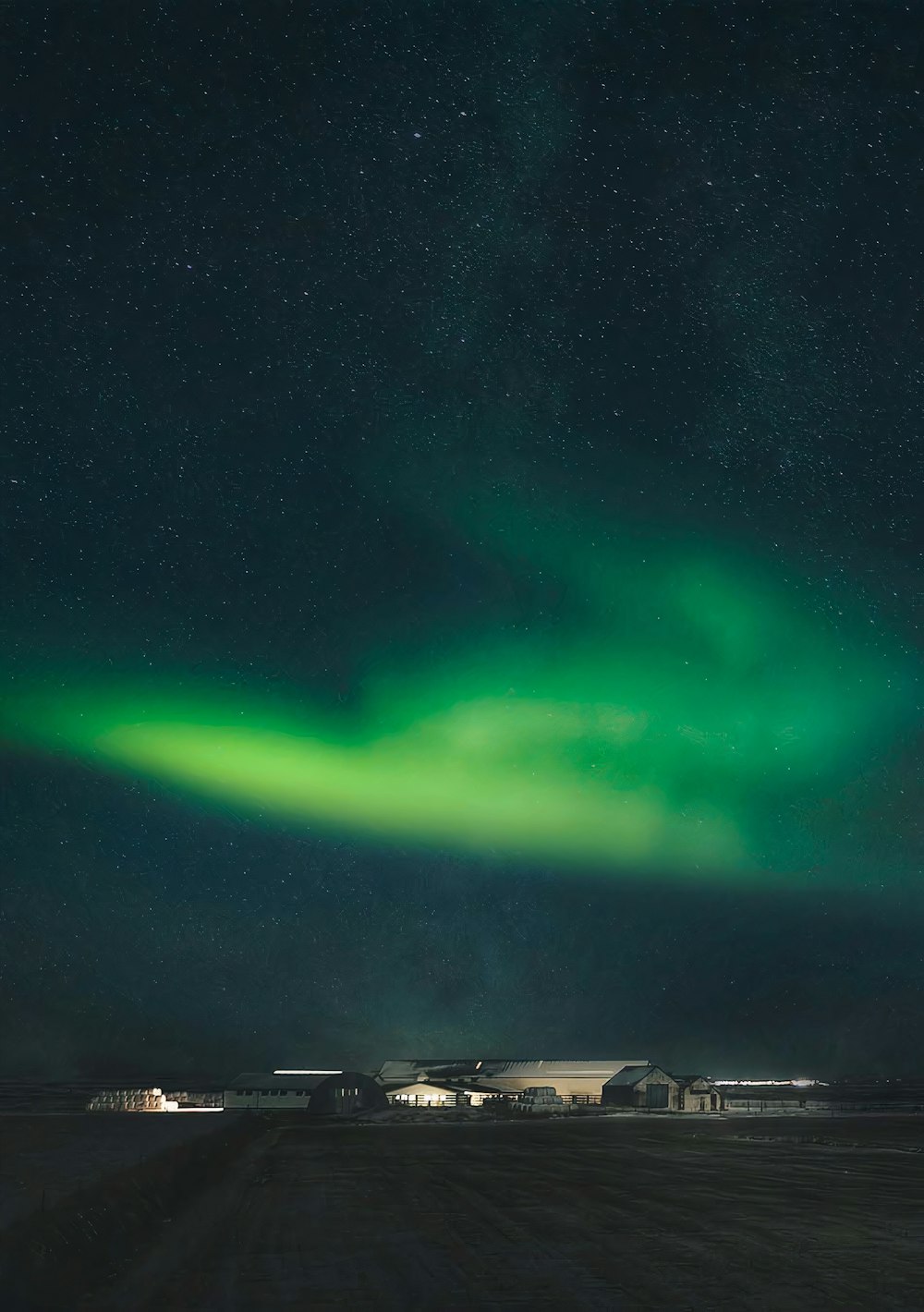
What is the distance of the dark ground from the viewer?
19609 millimetres

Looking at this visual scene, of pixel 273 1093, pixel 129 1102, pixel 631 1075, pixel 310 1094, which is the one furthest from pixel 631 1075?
pixel 129 1102

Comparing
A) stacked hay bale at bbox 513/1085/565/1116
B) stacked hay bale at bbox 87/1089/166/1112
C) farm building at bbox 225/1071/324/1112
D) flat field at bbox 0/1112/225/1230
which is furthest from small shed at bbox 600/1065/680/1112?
flat field at bbox 0/1112/225/1230

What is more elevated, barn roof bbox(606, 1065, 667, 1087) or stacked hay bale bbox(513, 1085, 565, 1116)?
barn roof bbox(606, 1065, 667, 1087)

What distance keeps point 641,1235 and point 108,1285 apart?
37.0ft

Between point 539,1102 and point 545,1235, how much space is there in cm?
11379

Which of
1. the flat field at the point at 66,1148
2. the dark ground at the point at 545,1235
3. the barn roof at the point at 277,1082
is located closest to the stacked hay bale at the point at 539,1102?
the barn roof at the point at 277,1082

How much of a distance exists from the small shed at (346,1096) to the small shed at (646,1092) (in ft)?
83.6

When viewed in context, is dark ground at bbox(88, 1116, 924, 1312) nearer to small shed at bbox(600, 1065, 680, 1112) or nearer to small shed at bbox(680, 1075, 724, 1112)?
small shed at bbox(680, 1075, 724, 1112)

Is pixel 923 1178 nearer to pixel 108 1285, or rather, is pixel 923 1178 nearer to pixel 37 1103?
pixel 108 1285

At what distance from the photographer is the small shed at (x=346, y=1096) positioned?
12050cm

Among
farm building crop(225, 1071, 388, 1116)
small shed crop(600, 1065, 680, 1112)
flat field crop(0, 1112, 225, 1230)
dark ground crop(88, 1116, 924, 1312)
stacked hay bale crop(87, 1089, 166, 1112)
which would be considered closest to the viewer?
dark ground crop(88, 1116, 924, 1312)

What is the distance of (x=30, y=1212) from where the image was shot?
85.3ft

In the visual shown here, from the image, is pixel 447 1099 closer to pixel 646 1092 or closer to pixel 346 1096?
pixel 646 1092

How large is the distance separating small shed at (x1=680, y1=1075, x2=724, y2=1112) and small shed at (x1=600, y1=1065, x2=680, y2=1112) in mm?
982
